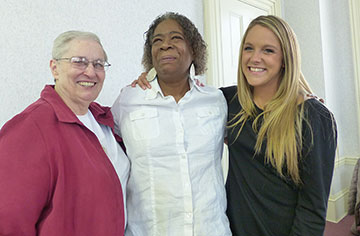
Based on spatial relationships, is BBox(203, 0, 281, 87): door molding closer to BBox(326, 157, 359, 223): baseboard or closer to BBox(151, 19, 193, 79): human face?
BBox(151, 19, 193, 79): human face

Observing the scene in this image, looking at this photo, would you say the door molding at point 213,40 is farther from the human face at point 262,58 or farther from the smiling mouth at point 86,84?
the smiling mouth at point 86,84

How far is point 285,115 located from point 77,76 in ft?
2.73

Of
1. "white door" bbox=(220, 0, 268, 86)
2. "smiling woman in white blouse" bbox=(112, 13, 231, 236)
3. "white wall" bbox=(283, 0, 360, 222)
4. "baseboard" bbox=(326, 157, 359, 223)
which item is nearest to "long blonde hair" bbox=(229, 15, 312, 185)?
"smiling woman in white blouse" bbox=(112, 13, 231, 236)

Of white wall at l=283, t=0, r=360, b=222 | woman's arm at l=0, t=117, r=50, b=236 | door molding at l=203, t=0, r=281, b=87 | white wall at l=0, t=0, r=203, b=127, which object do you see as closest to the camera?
woman's arm at l=0, t=117, r=50, b=236

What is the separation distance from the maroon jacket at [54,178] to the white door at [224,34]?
1723mm

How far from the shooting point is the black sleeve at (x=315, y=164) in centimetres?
108

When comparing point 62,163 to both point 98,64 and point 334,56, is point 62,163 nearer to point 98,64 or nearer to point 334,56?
point 98,64

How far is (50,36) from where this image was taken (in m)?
1.58

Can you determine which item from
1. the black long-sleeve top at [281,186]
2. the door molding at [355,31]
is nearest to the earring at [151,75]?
the black long-sleeve top at [281,186]

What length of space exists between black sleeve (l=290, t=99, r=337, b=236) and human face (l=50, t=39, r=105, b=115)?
2.77 ft

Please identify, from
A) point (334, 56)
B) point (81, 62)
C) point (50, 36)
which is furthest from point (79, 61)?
point (334, 56)

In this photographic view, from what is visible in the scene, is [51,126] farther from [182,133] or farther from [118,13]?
[118,13]

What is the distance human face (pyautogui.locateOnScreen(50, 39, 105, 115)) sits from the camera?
1051mm

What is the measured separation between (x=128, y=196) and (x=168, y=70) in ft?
2.00
